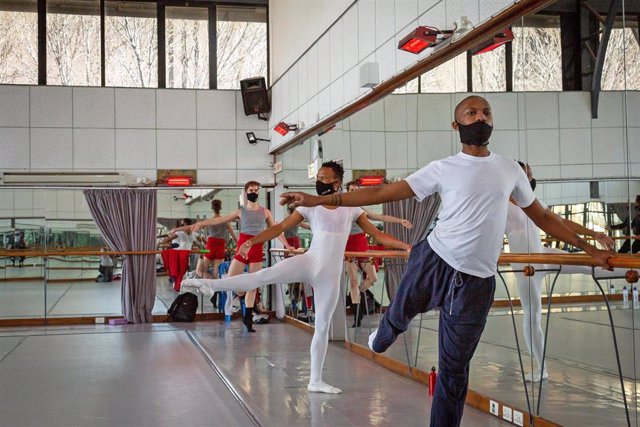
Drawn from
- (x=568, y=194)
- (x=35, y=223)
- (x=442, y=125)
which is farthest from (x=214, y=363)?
(x=35, y=223)

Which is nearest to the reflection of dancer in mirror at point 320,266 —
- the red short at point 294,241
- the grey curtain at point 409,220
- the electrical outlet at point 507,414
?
the grey curtain at point 409,220

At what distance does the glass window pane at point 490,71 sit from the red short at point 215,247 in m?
7.18

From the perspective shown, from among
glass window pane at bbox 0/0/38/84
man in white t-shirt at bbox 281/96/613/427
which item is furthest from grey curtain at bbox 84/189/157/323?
man in white t-shirt at bbox 281/96/613/427

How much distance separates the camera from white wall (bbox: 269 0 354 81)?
900 centimetres

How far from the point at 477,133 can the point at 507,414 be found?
206 cm

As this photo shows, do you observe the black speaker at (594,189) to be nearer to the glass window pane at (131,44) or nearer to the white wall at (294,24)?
the white wall at (294,24)

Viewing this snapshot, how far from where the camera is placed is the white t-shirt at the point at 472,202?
3.20 meters

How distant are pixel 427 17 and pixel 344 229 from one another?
5.95 ft

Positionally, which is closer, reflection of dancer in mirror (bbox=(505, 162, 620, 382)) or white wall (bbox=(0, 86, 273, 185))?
reflection of dancer in mirror (bbox=(505, 162, 620, 382))

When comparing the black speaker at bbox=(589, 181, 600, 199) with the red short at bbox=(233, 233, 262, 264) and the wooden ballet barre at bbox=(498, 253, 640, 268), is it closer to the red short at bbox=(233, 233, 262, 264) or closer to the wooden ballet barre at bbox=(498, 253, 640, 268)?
the wooden ballet barre at bbox=(498, 253, 640, 268)

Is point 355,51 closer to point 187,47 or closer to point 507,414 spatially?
point 507,414

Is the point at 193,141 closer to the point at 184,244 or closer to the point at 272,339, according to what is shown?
the point at 184,244

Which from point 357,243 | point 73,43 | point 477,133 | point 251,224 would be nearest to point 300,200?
point 477,133

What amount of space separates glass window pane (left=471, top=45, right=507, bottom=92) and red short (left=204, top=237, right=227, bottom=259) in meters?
7.18
